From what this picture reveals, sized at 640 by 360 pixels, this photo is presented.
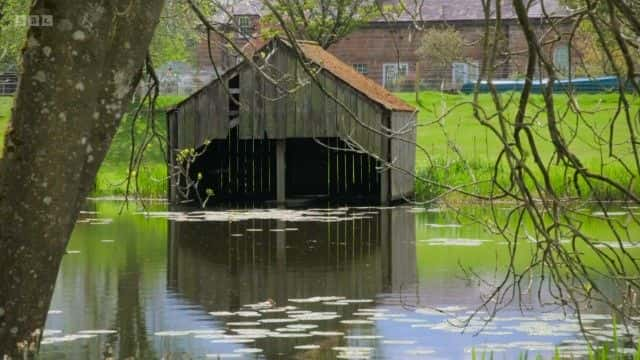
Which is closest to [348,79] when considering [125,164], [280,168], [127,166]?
[280,168]

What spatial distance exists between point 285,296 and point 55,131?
32.6ft

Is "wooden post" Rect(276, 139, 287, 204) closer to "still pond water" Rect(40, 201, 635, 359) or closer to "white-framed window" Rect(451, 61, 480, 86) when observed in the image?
"still pond water" Rect(40, 201, 635, 359)

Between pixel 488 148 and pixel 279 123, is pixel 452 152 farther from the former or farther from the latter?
pixel 279 123

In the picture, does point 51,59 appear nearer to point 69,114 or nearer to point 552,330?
point 69,114

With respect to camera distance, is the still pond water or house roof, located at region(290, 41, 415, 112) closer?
the still pond water

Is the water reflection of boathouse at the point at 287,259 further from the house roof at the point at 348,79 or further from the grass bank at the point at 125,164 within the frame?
the grass bank at the point at 125,164

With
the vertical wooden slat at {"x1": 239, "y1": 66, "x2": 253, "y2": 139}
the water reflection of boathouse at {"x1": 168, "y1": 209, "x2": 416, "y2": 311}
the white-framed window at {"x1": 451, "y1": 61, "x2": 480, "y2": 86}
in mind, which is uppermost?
the vertical wooden slat at {"x1": 239, "y1": 66, "x2": 253, "y2": 139}

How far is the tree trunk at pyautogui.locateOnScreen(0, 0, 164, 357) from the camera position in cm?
433

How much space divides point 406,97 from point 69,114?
4671 cm

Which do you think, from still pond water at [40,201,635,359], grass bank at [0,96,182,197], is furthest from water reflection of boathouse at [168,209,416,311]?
grass bank at [0,96,182,197]

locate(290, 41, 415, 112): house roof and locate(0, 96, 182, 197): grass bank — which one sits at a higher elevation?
locate(290, 41, 415, 112): house roof

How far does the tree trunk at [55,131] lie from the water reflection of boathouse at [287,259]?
8.81 m

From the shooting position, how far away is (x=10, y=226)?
445cm

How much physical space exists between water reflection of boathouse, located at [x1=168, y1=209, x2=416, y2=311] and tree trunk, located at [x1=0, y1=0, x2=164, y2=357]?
28.9 ft
